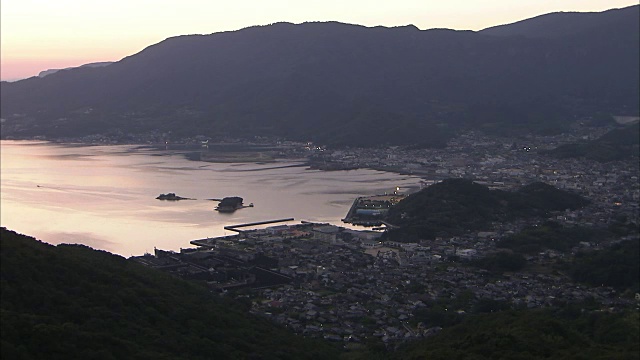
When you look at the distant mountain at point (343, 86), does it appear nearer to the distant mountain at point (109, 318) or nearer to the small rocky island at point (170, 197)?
the small rocky island at point (170, 197)

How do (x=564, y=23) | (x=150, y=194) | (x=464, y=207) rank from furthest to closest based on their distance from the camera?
(x=564, y=23) → (x=150, y=194) → (x=464, y=207)

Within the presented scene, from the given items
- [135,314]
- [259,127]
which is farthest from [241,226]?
→ [259,127]

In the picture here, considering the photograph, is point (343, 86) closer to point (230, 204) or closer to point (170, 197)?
point (170, 197)

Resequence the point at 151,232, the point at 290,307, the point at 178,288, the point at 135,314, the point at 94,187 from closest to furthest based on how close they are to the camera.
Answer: the point at 135,314, the point at 178,288, the point at 290,307, the point at 151,232, the point at 94,187

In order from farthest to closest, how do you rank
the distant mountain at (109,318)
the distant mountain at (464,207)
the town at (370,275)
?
the distant mountain at (464,207) → the town at (370,275) → the distant mountain at (109,318)

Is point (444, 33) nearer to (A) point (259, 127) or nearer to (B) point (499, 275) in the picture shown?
(A) point (259, 127)

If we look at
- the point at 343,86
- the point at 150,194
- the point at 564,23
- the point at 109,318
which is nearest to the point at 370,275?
the point at 109,318

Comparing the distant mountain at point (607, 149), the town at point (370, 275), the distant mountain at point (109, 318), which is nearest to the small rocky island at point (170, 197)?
the town at point (370, 275)
